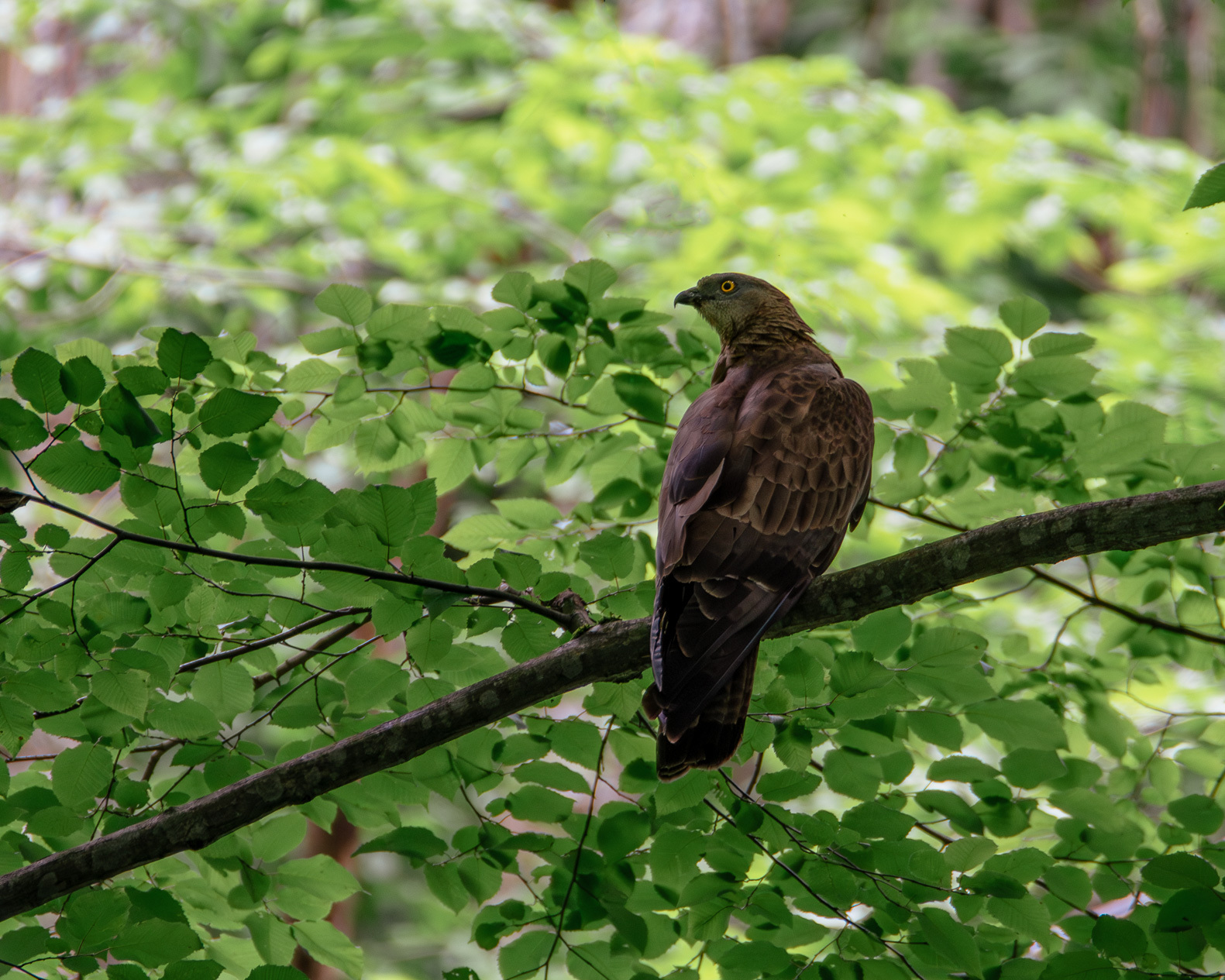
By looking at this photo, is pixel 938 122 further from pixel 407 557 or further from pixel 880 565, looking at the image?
pixel 407 557

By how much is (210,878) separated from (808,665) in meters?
1.39

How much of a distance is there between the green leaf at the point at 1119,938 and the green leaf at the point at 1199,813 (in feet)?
1.29


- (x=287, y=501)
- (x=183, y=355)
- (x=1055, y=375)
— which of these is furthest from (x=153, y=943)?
(x=1055, y=375)

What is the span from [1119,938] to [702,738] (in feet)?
2.58

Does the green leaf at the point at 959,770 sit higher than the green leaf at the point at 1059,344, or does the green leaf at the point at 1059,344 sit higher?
the green leaf at the point at 1059,344

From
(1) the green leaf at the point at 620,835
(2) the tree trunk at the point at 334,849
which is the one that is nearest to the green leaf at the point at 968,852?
(1) the green leaf at the point at 620,835

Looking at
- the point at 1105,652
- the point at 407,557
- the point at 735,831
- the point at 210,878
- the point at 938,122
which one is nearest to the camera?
the point at 407,557

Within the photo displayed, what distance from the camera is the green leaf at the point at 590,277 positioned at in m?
2.28

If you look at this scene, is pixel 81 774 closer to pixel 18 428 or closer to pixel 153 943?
pixel 153 943

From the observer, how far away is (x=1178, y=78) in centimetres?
993

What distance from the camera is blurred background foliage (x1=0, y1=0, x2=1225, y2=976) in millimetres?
5574

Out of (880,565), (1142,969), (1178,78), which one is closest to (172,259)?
(880,565)

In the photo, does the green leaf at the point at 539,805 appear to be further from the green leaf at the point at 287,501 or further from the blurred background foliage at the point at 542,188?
the blurred background foliage at the point at 542,188

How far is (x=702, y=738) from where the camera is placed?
76.8 inches
